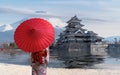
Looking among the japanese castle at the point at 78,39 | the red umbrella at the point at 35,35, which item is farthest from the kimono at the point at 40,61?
the japanese castle at the point at 78,39

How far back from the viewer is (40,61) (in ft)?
23.9

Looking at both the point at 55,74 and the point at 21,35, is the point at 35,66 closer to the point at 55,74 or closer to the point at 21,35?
the point at 21,35

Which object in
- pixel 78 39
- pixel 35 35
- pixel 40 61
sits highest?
pixel 35 35

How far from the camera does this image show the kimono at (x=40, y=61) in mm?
7242

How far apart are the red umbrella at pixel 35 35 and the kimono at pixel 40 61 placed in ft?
0.81

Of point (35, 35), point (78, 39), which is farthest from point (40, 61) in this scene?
point (78, 39)

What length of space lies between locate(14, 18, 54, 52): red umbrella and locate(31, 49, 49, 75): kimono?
0.25 m

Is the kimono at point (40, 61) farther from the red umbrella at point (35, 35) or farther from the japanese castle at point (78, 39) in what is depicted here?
the japanese castle at point (78, 39)

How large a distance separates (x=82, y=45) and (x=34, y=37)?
58906mm

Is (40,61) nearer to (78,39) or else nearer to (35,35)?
(35,35)

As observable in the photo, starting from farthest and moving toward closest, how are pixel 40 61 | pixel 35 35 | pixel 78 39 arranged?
pixel 78 39 < pixel 40 61 < pixel 35 35

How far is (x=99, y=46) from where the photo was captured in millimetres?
70562

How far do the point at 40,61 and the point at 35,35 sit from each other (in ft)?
1.90

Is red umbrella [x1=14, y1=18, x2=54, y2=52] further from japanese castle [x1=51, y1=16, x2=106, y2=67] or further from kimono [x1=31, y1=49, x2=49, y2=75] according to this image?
japanese castle [x1=51, y1=16, x2=106, y2=67]
